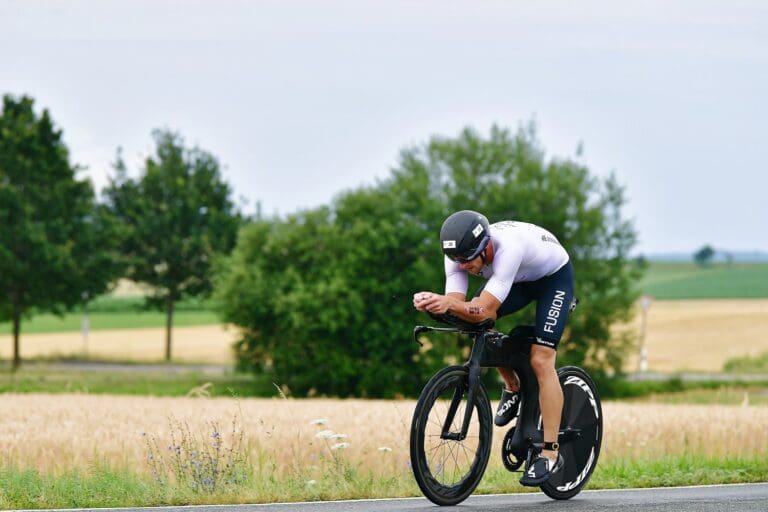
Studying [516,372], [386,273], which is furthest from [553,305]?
[386,273]

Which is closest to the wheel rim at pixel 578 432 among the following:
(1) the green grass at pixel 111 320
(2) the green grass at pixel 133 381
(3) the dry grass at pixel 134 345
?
(2) the green grass at pixel 133 381

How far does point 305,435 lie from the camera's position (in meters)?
11.8

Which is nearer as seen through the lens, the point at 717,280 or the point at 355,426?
the point at 355,426

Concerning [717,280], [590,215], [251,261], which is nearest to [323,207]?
[251,261]

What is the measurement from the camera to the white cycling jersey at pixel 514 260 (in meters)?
7.68

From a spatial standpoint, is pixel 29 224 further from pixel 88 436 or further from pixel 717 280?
pixel 717 280

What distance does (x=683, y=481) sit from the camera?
9.81 meters

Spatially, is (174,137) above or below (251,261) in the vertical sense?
above

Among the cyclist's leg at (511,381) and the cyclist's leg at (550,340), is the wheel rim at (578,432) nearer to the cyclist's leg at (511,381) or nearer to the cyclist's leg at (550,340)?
the cyclist's leg at (550,340)

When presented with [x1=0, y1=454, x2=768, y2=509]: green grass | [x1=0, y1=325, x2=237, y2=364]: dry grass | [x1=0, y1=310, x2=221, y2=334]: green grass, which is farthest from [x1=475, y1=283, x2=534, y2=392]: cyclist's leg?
[x1=0, y1=310, x2=221, y2=334]: green grass

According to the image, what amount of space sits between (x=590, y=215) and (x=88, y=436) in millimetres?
38642

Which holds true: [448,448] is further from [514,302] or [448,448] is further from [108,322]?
[108,322]

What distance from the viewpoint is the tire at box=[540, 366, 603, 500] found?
8586 millimetres

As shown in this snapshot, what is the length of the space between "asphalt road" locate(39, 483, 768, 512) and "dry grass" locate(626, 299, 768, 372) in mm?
41555
